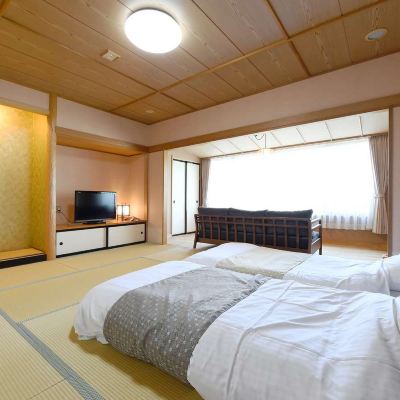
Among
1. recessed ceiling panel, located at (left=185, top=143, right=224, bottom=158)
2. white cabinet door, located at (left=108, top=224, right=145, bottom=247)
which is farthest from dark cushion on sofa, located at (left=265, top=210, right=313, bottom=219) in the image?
recessed ceiling panel, located at (left=185, top=143, right=224, bottom=158)

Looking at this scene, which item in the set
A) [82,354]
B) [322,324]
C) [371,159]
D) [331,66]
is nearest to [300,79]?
[331,66]

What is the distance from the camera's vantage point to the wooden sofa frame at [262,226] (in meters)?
3.64

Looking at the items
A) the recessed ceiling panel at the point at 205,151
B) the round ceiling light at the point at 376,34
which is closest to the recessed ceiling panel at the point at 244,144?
the recessed ceiling panel at the point at 205,151

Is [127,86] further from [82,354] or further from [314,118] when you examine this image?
[82,354]

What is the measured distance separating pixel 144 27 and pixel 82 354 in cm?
259

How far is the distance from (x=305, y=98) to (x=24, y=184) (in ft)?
14.9

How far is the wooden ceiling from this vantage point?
A: 6.96ft

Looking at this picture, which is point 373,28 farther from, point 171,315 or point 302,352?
point 171,315

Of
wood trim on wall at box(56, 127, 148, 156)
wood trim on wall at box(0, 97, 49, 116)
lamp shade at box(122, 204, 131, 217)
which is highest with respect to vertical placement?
wood trim on wall at box(0, 97, 49, 116)

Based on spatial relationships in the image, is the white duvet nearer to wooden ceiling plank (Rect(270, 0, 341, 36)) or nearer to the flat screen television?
wooden ceiling plank (Rect(270, 0, 341, 36))

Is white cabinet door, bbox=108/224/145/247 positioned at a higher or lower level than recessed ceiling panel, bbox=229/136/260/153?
lower

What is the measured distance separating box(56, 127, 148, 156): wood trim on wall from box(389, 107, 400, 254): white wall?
4284 millimetres

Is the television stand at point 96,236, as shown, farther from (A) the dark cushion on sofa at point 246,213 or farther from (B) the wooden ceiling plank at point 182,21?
(B) the wooden ceiling plank at point 182,21

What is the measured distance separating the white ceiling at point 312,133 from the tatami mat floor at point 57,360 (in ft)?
12.2
